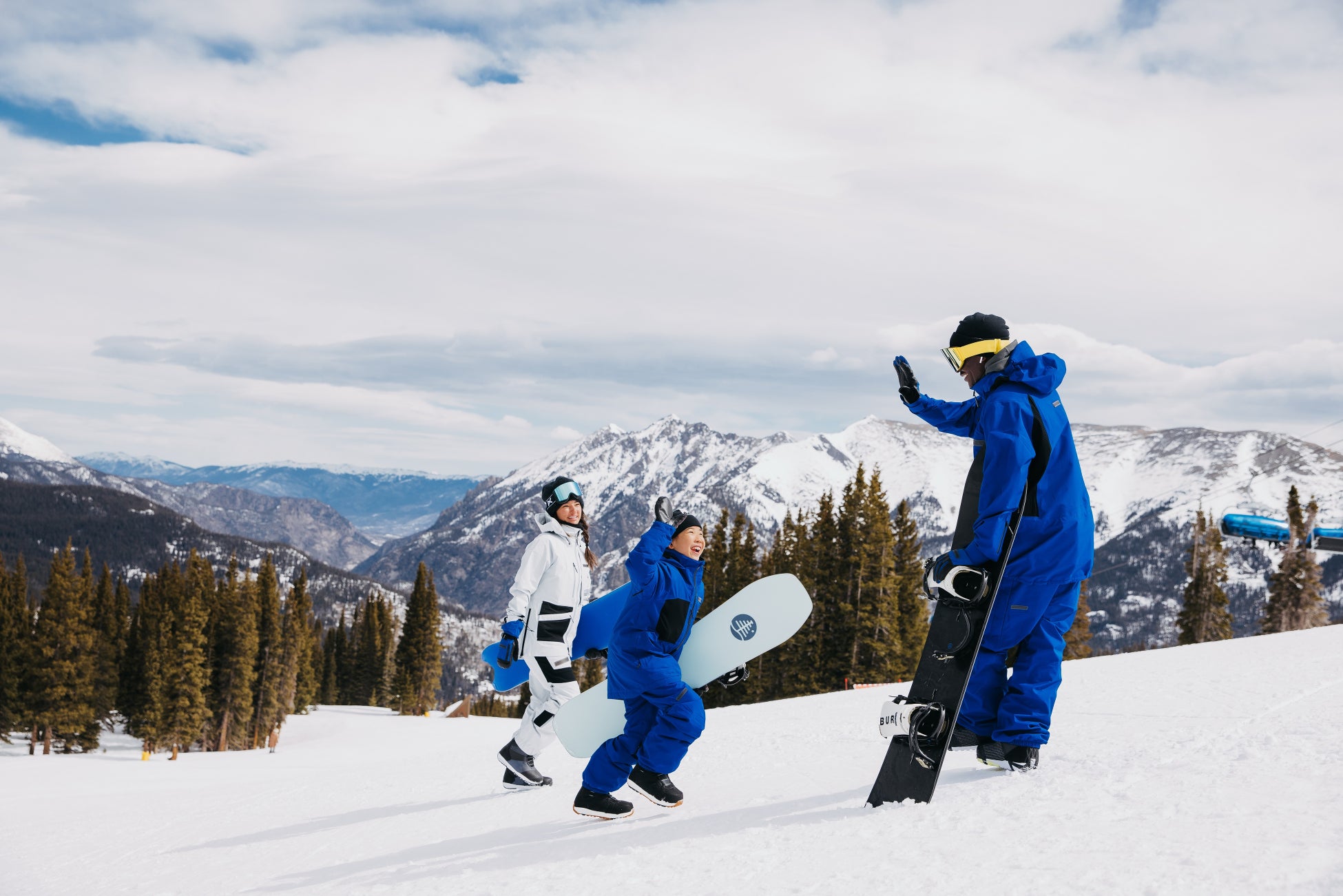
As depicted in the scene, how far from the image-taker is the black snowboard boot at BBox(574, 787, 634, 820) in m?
5.21

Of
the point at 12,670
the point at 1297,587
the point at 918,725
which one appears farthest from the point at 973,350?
the point at 12,670

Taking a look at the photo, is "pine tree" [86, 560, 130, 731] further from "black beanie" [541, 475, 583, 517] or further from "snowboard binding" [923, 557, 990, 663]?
"snowboard binding" [923, 557, 990, 663]

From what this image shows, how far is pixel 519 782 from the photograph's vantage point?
7.18 meters

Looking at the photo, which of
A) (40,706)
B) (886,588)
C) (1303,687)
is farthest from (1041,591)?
(40,706)

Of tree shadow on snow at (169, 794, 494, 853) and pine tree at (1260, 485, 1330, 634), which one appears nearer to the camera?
tree shadow on snow at (169, 794, 494, 853)

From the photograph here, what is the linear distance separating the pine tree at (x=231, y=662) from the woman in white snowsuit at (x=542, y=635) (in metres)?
46.6

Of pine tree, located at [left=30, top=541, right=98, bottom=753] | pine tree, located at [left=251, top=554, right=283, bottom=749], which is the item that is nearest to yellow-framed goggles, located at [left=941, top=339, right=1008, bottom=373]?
pine tree, located at [left=30, top=541, right=98, bottom=753]

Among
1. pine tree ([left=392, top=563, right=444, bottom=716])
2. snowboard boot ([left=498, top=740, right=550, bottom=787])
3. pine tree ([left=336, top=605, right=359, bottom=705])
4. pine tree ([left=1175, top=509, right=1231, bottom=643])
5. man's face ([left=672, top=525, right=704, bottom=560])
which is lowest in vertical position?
pine tree ([left=336, top=605, right=359, bottom=705])

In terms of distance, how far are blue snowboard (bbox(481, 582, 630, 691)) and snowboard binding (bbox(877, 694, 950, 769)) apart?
3.13 meters

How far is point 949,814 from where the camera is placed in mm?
4066

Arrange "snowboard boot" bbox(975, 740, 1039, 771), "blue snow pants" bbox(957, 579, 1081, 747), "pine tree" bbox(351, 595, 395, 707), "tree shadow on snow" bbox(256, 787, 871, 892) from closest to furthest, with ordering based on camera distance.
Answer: "tree shadow on snow" bbox(256, 787, 871, 892), "blue snow pants" bbox(957, 579, 1081, 747), "snowboard boot" bbox(975, 740, 1039, 771), "pine tree" bbox(351, 595, 395, 707)

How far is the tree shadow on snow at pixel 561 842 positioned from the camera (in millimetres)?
→ 4426

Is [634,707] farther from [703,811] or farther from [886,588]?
[886,588]

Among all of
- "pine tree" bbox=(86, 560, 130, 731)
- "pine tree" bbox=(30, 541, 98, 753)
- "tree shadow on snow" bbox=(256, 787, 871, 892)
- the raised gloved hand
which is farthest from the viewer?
"pine tree" bbox=(86, 560, 130, 731)
